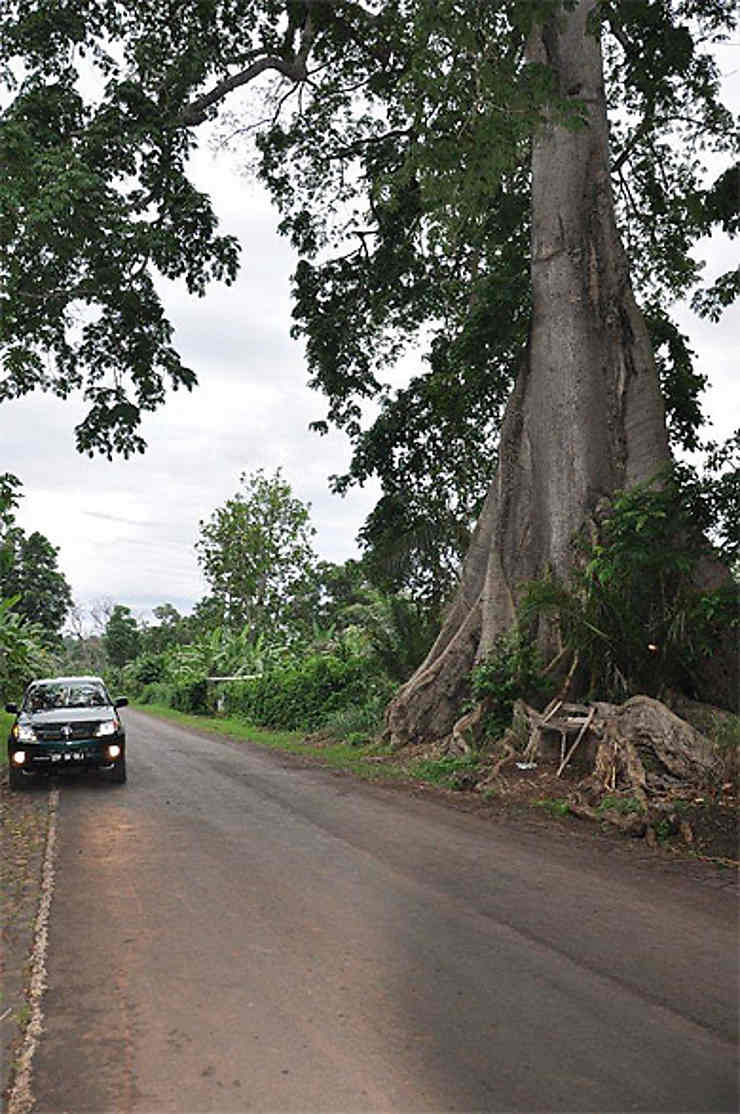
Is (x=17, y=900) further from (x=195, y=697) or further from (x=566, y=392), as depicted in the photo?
(x=195, y=697)

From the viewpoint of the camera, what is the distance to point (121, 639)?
2847 inches

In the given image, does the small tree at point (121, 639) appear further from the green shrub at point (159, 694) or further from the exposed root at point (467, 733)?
the exposed root at point (467, 733)

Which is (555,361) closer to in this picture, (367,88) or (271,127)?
(367,88)

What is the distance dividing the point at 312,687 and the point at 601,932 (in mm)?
19595

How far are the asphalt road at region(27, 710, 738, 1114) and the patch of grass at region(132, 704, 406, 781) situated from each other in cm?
534

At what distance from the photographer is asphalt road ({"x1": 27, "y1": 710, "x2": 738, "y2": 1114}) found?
3619 millimetres

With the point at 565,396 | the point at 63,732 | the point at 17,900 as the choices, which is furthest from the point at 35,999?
the point at 565,396

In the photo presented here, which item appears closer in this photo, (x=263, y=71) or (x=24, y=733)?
(x=24, y=733)

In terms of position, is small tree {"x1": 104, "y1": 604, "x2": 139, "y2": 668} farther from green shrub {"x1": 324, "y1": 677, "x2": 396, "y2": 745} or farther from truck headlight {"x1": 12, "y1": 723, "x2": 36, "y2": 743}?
truck headlight {"x1": 12, "y1": 723, "x2": 36, "y2": 743}

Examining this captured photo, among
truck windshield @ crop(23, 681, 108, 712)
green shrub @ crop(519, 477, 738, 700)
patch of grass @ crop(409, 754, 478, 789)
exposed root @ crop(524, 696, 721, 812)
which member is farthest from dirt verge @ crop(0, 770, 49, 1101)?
green shrub @ crop(519, 477, 738, 700)

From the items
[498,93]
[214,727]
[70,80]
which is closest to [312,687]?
[214,727]

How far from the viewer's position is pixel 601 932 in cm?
557

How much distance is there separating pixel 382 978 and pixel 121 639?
2776 inches

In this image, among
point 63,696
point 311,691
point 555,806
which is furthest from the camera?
point 311,691
